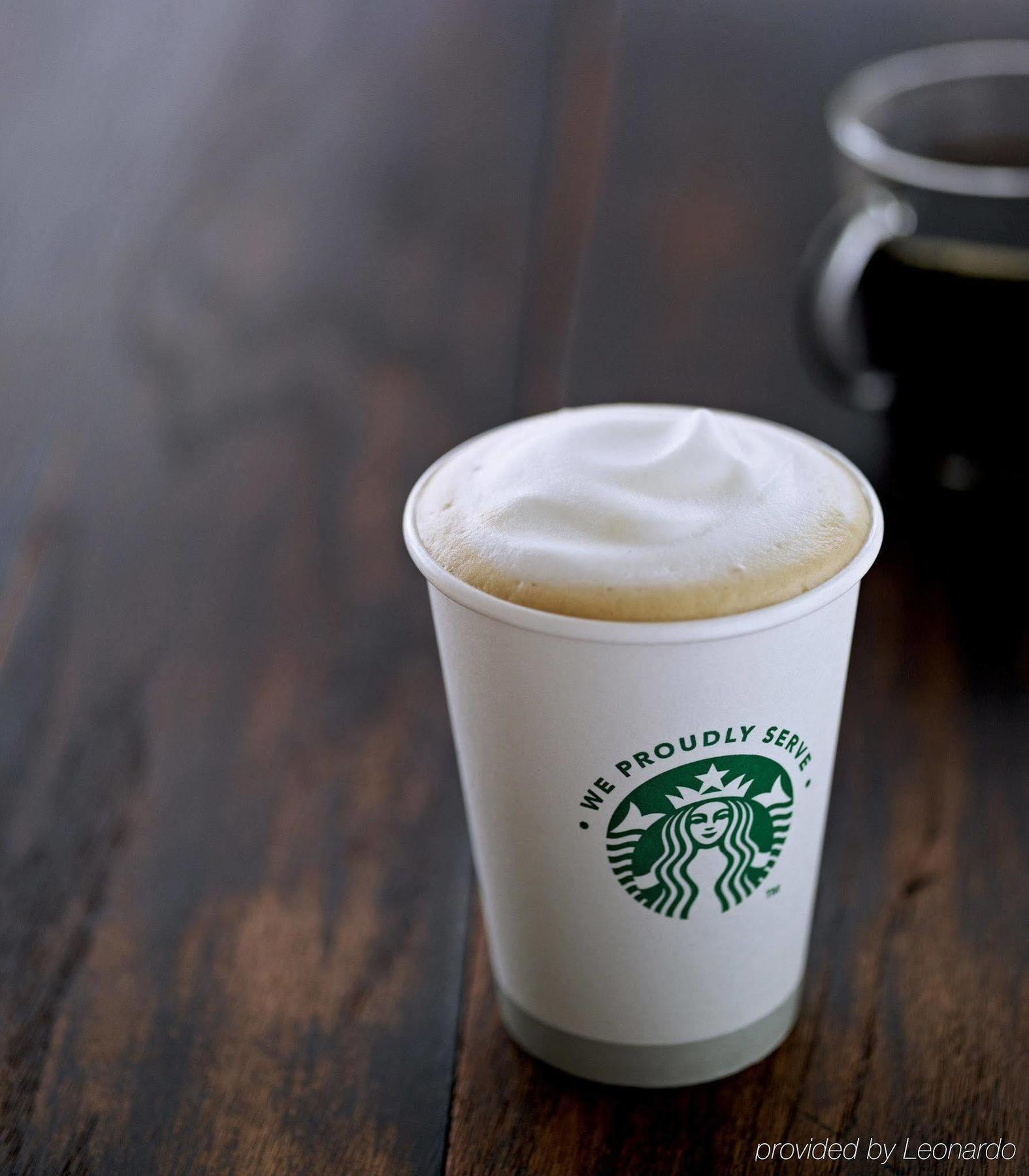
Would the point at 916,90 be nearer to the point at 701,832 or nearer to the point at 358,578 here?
the point at 358,578

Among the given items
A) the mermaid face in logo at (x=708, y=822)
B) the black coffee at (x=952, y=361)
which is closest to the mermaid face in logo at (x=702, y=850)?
the mermaid face in logo at (x=708, y=822)

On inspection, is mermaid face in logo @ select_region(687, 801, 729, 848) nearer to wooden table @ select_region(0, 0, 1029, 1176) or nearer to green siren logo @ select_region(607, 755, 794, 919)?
green siren logo @ select_region(607, 755, 794, 919)

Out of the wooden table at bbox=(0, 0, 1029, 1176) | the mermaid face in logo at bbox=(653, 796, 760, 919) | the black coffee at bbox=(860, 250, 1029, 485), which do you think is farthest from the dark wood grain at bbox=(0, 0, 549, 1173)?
the black coffee at bbox=(860, 250, 1029, 485)

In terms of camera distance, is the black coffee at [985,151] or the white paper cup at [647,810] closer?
the white paper cup at [647,810]

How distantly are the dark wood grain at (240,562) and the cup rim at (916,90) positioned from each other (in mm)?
301

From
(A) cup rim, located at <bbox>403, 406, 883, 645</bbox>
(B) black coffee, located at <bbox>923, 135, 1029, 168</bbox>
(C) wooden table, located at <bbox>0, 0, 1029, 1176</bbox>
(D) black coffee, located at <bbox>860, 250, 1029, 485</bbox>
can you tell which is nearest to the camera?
(A) cup rim, located at <bbox>403, 406, 883, 645</bbox>

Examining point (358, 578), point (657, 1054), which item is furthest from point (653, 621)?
point (358, 578)

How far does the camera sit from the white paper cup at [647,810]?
1.41ft

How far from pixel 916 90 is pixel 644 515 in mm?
677

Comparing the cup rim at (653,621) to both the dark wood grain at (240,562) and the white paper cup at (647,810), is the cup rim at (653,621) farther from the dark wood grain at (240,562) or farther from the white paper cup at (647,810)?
the dark wood grain at (240,562)

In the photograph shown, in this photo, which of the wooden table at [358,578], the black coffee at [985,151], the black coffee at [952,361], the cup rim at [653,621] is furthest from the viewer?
the black coffee at [985,151]

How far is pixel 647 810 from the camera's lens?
46cm

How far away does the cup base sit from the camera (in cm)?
52

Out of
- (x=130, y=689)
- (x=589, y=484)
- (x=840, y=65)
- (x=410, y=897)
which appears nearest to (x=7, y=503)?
(x=130, y=689)
